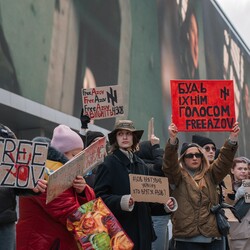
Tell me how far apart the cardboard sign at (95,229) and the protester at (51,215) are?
0.07 meters

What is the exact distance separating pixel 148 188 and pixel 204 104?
158cm

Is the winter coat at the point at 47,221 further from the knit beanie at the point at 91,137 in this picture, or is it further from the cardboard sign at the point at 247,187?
the cardboard sign at the point at 247,187

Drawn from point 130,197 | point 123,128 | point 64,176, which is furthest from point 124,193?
point 64,176

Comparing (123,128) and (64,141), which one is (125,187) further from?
(64,141)

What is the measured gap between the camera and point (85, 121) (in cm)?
621

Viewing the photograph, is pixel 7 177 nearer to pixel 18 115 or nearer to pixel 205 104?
pixel 205 104

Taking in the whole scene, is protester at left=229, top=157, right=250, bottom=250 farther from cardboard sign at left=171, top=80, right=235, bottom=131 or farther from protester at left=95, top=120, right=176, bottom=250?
protester at left=95, top=120, right=176, bottom=250

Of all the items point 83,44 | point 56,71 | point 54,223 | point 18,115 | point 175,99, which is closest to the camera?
point 54,223

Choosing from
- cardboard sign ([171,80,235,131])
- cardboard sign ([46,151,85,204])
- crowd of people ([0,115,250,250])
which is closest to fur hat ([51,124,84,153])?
crowd of people ([0,115,250,250])

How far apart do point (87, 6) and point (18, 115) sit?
5.94 m

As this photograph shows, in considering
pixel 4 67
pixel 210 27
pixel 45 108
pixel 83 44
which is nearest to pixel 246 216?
pixel 4 67

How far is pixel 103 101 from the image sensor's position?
6.71 metres

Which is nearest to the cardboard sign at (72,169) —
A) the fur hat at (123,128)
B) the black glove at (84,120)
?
the fur hat at (123,128)

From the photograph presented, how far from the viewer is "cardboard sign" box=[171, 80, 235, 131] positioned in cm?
580
